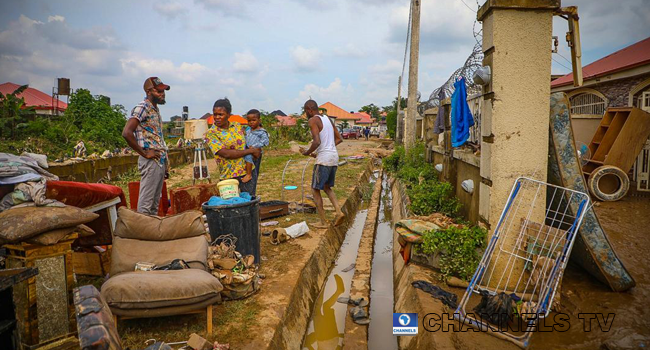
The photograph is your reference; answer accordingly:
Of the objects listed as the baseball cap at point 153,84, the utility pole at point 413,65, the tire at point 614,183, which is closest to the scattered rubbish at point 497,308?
the baseball cap at point 153,84

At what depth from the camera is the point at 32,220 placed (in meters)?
3.11

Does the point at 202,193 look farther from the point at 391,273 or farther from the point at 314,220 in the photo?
the point at 391,273

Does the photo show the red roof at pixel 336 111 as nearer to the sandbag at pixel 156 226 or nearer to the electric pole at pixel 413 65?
the electric pole at pixel 413 65

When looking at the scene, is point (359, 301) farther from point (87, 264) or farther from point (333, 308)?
point (87, 264)

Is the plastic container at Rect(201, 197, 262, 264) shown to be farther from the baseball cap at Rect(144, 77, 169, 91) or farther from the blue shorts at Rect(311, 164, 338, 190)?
the blue shorts at Rect(311, 164, 338, 190)

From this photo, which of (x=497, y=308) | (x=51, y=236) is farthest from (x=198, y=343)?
(x=497, y=308)

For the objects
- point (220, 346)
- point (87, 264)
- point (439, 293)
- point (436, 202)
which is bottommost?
point (220, 346)

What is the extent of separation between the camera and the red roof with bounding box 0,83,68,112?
72.7 ft

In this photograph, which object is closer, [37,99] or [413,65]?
[413,65]

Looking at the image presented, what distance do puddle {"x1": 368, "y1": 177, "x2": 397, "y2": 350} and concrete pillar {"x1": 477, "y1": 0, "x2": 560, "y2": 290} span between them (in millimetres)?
2083

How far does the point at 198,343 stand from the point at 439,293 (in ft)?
7.75

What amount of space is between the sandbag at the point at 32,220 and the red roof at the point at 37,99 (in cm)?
2303

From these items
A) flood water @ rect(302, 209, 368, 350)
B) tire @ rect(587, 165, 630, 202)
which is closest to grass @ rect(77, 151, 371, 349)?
flood water @ rect(302, 209, 368, 350)

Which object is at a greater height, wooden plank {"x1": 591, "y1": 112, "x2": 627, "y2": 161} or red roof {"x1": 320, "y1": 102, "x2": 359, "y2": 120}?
red roof {"x1": 320, "y1": 102, "x2": 359, "y2": 120}
